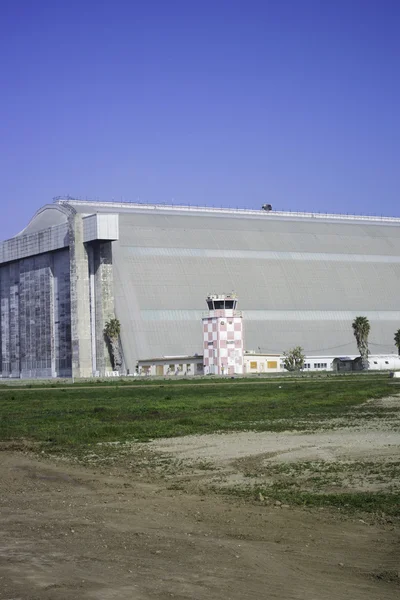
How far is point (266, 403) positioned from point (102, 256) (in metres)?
71.8

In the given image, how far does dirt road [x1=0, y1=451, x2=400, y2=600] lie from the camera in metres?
12.8

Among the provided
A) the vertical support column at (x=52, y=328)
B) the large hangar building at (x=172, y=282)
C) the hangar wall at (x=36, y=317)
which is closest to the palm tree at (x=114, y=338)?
the large hangar building at (x=172, y=282)

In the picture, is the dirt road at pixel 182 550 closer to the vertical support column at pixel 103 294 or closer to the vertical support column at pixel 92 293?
the vertical support column at pixel 103 294

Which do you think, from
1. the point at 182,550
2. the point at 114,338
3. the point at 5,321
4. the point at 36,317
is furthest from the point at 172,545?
the point at 5,321

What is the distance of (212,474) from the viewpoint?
23.8m

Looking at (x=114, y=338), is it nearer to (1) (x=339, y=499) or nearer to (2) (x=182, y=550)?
(1) (x=339, y=499)

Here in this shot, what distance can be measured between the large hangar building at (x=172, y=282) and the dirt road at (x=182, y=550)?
100837 millimetres

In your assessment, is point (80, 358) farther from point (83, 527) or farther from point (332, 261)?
point (83, 527)

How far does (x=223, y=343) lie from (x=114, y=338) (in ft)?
43.0

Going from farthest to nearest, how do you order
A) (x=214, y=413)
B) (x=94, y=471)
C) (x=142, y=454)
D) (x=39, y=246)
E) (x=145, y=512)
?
(x=39, y=246)
(x=214, y=413)
(x=142, y=454)
(x=94, y=471)
(x=145, y=512)

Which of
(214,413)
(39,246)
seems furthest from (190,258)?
(214,413)

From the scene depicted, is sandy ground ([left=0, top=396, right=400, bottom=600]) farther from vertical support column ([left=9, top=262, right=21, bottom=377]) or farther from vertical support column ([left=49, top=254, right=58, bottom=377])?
vertical support column ([left=9, top=262, right=21, bottom=377])

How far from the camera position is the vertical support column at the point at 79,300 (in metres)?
122

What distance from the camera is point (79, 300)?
401ft
